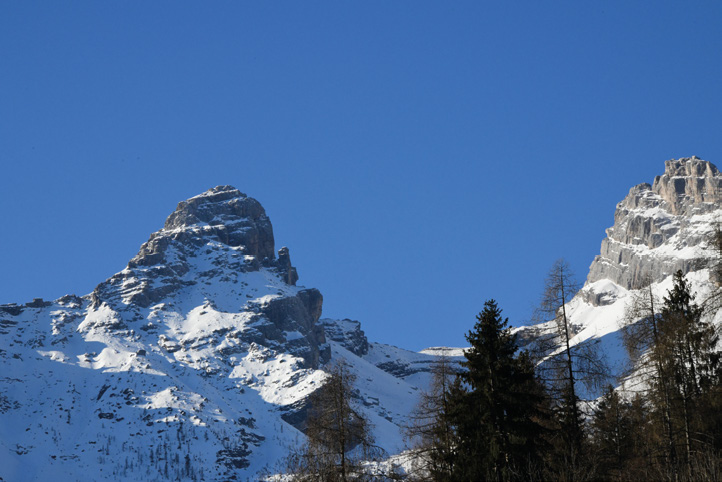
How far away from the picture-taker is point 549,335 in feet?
132

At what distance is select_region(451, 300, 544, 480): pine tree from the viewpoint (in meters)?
38.3

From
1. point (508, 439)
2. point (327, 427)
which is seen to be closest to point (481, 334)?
point (508, 439)

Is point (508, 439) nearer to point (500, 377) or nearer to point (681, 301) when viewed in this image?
point (500, 377)

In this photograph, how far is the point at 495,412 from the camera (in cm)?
3916

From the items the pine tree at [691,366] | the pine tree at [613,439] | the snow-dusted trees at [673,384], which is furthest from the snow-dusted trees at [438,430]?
the pine tree at [691,366]

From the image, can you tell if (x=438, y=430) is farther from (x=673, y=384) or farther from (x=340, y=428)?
(x=673, y=384)

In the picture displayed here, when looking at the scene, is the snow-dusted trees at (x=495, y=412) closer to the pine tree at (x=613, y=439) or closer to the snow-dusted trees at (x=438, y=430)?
the snow-dusted trees at (x=438, y=430)

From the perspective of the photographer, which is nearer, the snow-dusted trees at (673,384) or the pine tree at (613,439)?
the snow-dusted trees at (673,384)

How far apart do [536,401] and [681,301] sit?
1506 centimetres

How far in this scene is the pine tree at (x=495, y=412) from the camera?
38.3 metres

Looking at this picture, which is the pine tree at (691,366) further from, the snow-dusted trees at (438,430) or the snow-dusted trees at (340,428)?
the snow-dusted trees at (340,428)

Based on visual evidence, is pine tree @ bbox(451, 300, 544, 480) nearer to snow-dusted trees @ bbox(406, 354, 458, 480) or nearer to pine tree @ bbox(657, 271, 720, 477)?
snow-dusted trees @ bbox(406, 354, 458, 480)

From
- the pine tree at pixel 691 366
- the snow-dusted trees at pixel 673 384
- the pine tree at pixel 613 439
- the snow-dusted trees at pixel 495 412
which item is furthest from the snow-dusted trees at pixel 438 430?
the pine tree at pixel 691 366

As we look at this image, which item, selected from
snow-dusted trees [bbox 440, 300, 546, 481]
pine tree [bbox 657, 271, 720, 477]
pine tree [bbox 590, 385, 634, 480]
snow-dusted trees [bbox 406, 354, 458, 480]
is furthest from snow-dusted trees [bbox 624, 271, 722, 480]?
snow-dusted trees [bbox 406, 354, 458, 480]
